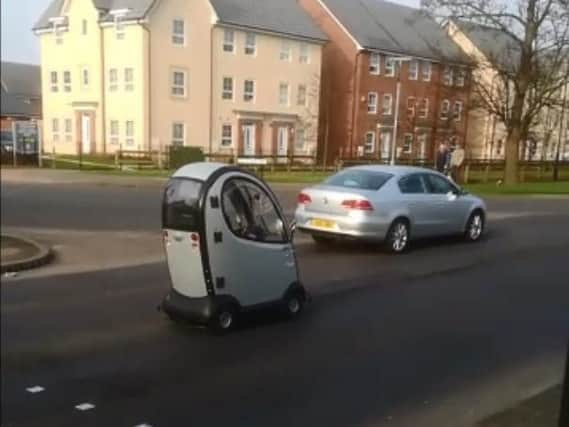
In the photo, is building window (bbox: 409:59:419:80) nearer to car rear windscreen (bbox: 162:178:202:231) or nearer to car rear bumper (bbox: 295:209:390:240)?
car rear windscreen (bbox: 162:178:202:231)

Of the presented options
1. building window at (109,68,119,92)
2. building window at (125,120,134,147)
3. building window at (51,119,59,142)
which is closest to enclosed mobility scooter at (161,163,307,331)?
building window at (125,120,134,147)

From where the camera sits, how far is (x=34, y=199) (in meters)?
1.36

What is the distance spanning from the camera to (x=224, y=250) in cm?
414

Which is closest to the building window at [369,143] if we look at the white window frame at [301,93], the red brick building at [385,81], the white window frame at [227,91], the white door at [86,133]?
the red brick building at [385,81]

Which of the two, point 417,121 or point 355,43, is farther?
point 417,121

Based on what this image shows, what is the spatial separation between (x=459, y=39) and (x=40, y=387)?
2324 millimetres

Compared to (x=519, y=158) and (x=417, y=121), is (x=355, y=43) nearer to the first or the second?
(x=417, y=121)

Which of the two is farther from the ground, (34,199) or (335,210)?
(34,199)

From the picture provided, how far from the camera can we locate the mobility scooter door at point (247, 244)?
3721 millimetres

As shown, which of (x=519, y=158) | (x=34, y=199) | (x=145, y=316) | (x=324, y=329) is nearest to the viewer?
(x=34, y=199)

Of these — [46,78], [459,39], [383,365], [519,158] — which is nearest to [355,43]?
[459,39]

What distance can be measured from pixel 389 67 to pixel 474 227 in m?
4.20

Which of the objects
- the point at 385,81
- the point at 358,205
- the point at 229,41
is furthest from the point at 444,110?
the point at 358,205

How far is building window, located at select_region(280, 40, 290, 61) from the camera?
2.29 m
